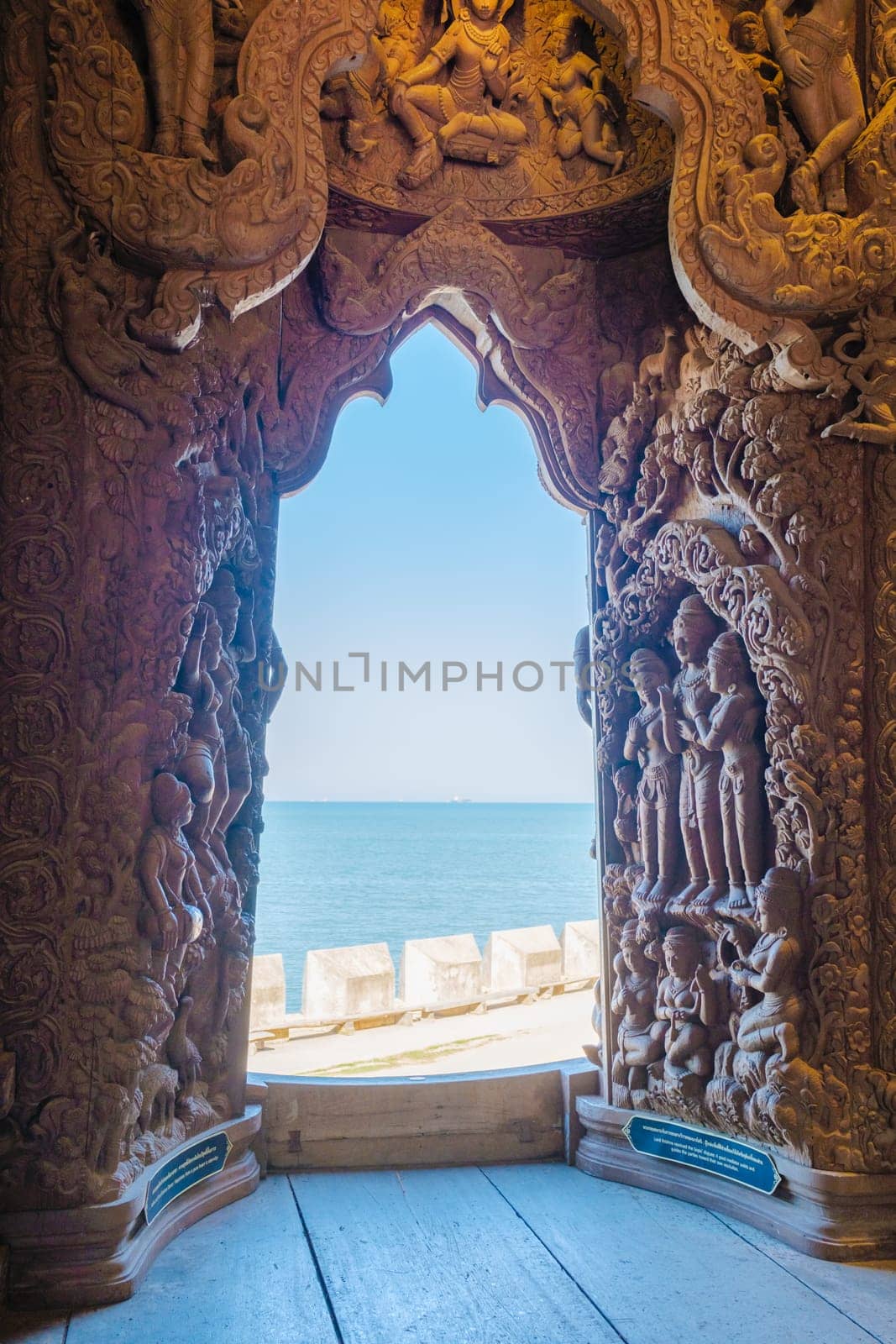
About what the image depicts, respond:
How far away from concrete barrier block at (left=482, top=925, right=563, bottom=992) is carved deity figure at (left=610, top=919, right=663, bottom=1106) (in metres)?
3.38

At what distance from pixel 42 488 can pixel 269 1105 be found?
2.21 meters

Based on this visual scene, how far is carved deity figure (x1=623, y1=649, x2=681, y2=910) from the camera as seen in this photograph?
3.62m

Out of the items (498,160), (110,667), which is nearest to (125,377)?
(110,667)

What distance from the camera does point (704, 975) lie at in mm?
3422

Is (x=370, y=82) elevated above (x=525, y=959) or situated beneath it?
elevated above

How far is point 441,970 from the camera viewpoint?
6.68 meters

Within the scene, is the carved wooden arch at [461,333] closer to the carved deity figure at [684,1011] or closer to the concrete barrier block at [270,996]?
the carved deity figure at [684,1011]

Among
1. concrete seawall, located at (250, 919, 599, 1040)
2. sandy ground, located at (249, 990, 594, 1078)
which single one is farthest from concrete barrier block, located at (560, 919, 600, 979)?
sandy ground, located at (249, 990, 594, 1078)

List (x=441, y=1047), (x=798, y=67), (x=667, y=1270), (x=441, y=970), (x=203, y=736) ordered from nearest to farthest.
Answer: (x=667, y=1270), (x=203, y=736), (x=798, y=67), (x=441, y=1047), (x=441, y=970)

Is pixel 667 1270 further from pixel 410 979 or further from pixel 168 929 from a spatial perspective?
pixel 410 979

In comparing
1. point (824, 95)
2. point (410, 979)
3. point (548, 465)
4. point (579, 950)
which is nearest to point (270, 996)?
point (410, 979)

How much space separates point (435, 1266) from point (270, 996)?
293cm

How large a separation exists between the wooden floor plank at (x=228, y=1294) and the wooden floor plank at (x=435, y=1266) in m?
0.07

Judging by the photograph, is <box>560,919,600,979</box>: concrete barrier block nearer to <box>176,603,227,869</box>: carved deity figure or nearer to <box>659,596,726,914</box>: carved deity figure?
<box>659,596,726,914</box>: carved deity figure
